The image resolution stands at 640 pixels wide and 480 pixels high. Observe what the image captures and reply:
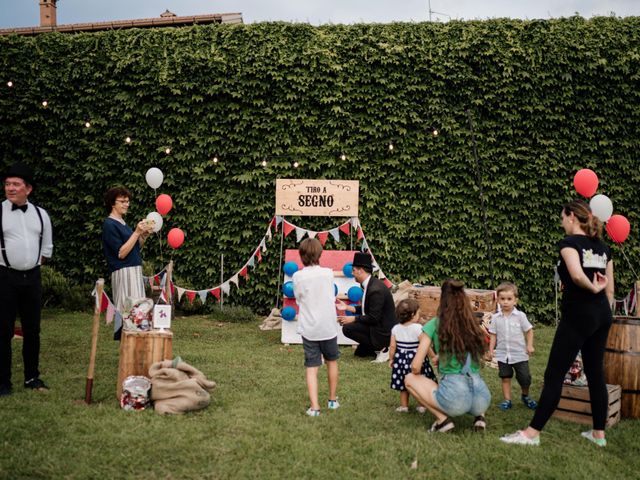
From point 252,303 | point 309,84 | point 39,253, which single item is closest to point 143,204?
point 252,303

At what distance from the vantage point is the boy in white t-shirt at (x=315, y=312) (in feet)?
15.0

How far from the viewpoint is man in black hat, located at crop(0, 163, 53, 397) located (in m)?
4.84

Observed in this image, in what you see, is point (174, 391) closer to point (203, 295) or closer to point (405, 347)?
point (405, 347)

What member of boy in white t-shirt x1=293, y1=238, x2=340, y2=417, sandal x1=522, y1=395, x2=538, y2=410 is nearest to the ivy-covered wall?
sandal x1=522, y1=395, x2=538, y2=410

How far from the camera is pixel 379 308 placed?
6.64 meters

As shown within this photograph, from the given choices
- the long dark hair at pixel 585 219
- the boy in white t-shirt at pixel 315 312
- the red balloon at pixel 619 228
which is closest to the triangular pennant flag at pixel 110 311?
the boy in white t-shirt at pixel 315 312

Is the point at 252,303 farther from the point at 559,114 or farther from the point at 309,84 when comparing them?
the point at 559,114

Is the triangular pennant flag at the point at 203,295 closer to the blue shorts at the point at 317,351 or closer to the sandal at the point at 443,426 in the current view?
the blue shorts at the point at 317,351

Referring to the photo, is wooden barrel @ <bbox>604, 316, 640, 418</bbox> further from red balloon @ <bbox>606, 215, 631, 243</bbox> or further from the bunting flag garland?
the bunting flag garland

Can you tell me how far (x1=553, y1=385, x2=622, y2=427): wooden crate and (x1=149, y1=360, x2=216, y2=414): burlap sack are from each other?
2939mm

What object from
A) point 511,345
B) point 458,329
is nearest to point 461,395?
point 458,329

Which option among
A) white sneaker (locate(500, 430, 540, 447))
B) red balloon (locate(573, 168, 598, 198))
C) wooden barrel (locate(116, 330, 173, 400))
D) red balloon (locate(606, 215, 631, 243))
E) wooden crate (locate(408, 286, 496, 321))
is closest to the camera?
white sneaker (locate(500, 430, 540, 447))

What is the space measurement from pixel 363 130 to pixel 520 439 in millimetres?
6135

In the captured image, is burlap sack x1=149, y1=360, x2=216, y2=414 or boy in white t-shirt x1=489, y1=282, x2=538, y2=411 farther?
boy in white t-shirt x1=489, y1=282, x2=538, y2=411
